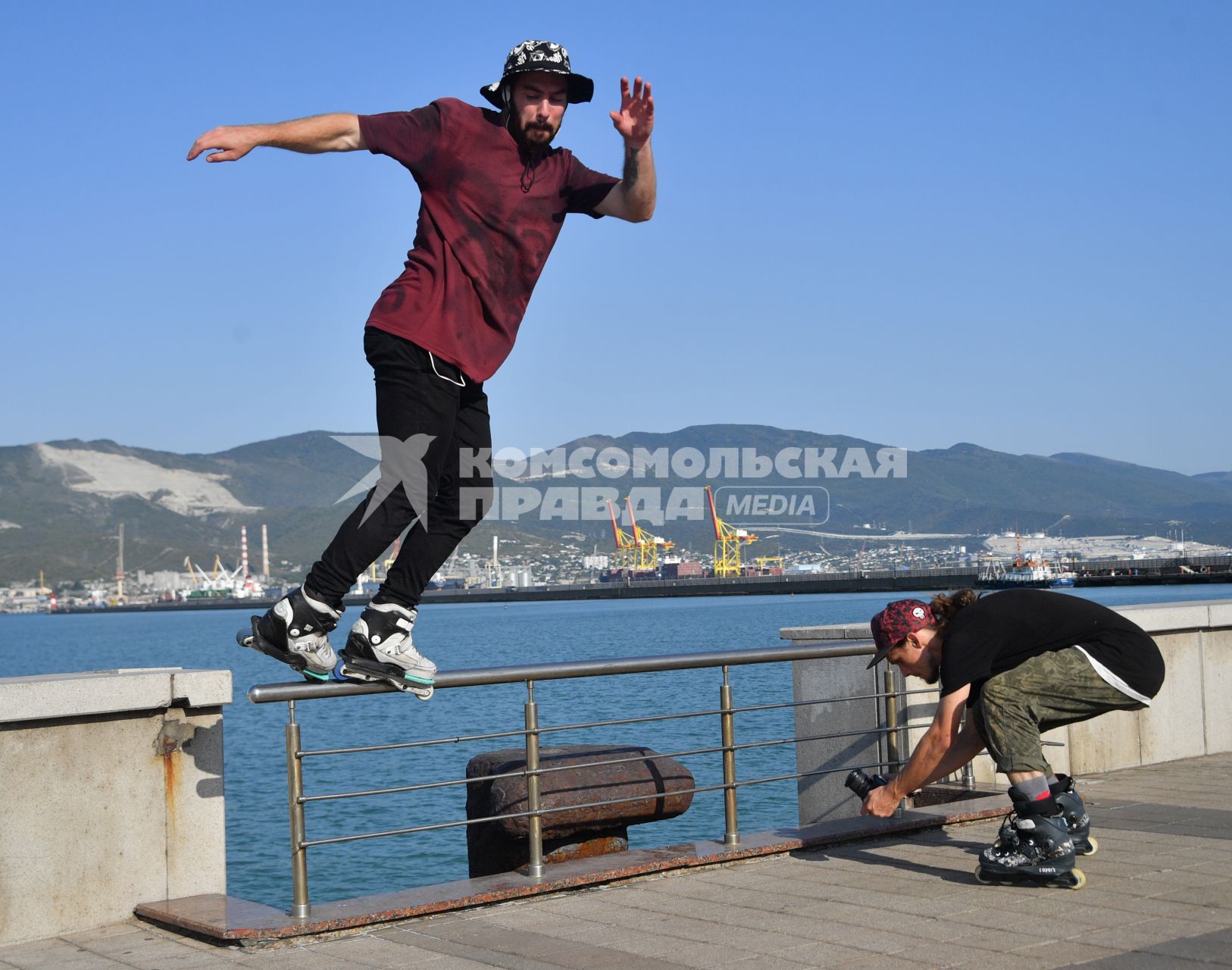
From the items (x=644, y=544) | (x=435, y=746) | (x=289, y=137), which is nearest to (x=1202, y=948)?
(x=289, y=137)

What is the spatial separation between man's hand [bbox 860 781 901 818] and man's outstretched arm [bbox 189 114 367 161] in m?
3.02

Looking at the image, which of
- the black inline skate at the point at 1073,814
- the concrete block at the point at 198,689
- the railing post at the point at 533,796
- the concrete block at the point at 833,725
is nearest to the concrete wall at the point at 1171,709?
the concrete block at the point at 833,725

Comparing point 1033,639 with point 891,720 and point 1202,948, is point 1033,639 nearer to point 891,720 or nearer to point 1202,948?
point 1202,948

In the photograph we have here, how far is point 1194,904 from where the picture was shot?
14.8 feet

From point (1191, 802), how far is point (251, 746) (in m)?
24.0

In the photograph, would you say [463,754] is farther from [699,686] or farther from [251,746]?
[699,686]

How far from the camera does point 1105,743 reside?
27.1ft

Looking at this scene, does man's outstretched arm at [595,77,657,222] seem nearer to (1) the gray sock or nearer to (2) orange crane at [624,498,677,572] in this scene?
(1) the gray sock

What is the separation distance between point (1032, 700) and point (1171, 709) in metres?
4.41

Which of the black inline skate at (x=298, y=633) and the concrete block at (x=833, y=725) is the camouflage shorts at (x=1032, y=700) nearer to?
the concrete block at (x=833, y=725)

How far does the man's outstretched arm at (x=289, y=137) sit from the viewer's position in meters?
3.74

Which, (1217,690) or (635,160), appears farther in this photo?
(1217,690)

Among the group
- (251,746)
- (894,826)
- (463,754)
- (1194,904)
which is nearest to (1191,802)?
(894,826)

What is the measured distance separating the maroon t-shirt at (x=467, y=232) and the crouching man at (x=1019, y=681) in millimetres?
1896
